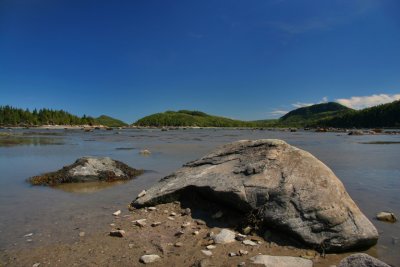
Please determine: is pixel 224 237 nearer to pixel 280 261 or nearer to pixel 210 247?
pixel 210 247

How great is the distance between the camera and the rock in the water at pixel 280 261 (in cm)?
660

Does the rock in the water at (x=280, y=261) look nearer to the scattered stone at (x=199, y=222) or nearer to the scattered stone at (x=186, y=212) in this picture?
the scattered stone at (x=199, y=222)

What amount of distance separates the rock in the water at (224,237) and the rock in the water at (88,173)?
355 inches

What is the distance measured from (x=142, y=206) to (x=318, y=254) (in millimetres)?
5348

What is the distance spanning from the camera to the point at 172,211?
10.0m

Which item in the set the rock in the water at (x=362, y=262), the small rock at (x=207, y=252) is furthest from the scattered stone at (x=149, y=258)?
the rock in the water at (x=362, y=262)

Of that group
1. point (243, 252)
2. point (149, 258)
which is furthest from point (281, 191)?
point (149, 258)

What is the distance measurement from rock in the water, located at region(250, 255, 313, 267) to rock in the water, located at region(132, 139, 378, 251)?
913mm

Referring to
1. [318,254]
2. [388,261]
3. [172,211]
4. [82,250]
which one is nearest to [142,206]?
[172,211]

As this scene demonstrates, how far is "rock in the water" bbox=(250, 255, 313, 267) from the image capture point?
6598mm

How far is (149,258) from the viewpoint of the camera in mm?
6844

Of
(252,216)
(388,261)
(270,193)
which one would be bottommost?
(388,261)

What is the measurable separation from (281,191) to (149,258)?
11.7 feet

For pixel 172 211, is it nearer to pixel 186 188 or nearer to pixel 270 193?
pixel 186 188
